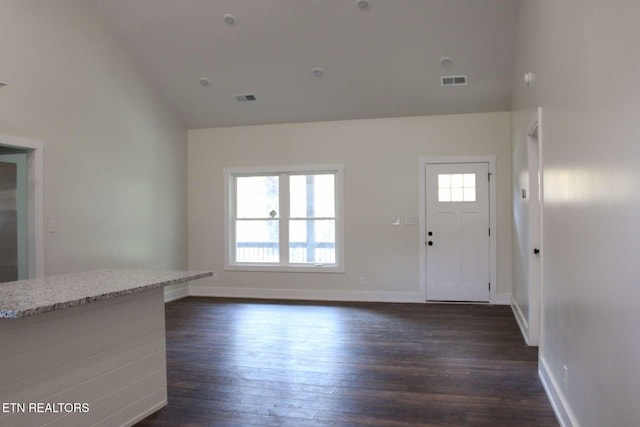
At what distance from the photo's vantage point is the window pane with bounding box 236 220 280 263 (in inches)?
278

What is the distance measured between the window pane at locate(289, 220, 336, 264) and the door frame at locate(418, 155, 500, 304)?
1304 millimetres

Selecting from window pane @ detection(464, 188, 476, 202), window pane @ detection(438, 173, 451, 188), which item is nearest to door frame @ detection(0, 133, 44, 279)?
window pane @ detection(438, 173, 451, 188)

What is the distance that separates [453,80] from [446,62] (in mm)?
339

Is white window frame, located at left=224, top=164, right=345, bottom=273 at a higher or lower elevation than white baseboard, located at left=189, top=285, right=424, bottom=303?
higher

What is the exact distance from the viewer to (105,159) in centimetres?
539

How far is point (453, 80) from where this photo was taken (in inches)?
225

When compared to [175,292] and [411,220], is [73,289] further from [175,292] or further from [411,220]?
[411,220]

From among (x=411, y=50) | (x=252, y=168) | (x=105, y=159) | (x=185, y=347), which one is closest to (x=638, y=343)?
(x=185, y=347)

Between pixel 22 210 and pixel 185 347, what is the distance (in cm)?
212

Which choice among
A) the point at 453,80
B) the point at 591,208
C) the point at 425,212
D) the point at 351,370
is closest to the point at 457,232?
the point at 425,212

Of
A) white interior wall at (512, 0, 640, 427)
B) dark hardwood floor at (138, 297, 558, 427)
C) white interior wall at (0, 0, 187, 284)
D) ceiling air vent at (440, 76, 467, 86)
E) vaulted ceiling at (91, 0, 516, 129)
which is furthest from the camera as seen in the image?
ceiling air vent at (440, 76, 467, 86)

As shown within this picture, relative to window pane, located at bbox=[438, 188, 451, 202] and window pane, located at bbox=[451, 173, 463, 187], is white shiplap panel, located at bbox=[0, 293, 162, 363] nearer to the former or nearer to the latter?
window pane, located at bbox=[438, 188, 451, 202]

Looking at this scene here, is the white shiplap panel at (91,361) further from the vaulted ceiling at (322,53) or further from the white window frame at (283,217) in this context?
the white window frame at (283,217)

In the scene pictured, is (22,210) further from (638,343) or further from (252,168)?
(638,343)
